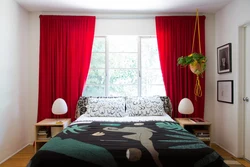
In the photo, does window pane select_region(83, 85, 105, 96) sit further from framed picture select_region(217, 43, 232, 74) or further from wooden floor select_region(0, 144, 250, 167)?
framed picture select_region(217, 43, 232, 74)

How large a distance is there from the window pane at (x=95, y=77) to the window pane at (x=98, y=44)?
0.41m

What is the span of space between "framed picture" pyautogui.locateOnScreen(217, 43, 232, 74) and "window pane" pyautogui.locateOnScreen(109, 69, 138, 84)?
1533mm

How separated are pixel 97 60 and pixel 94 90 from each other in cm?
59

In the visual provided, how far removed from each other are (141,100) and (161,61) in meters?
0.85

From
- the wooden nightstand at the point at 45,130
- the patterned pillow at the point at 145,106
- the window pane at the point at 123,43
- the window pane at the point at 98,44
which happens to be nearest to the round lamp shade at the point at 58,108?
the wooden nightstand at the point at 45,130

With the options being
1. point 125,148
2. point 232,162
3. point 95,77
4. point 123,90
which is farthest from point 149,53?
point 125,148

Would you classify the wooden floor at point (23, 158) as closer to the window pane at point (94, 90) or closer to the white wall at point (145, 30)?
the white wall at point (145, 30)

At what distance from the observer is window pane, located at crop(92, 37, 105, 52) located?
3676 millimetres

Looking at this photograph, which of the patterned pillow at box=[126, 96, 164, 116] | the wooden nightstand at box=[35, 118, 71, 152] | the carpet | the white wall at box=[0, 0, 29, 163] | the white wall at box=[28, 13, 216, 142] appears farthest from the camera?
the white wall at box=[28, 13, 216, 142]

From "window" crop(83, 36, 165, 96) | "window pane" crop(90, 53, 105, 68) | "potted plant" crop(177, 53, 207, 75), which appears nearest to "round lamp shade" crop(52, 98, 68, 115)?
"window" crop(83, 36, 165, 96)

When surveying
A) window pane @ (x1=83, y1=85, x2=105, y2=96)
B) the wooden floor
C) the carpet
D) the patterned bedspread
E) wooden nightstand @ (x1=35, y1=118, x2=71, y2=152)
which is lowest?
the wooden floor

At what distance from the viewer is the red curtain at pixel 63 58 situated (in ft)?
11.5

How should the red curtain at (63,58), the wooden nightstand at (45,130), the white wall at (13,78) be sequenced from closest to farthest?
the white wall at (13,78) → the wooden nightstand at (45,130) → the red curtain at (63,58)

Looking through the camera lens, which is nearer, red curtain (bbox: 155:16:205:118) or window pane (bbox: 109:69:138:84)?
red curtain (bbox: 155:16:205:118)
